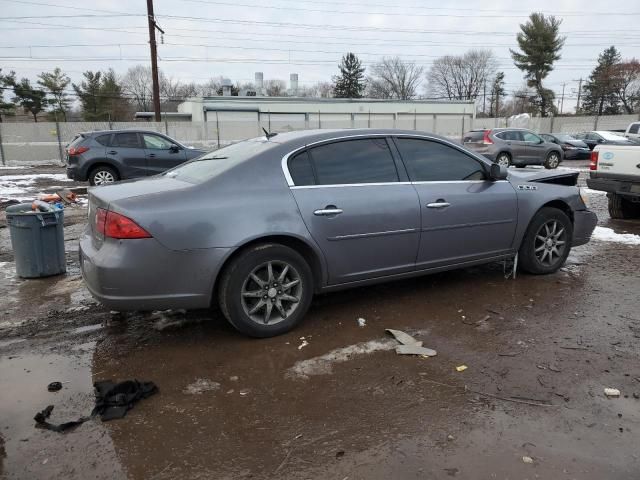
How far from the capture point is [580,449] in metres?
2.63

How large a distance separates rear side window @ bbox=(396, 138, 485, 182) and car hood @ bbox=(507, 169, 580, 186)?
0.59 m

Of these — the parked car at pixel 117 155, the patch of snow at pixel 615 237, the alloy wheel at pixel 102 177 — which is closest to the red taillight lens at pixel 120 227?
the patch of snow at pixel 615 237

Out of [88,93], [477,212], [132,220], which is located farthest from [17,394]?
[88,93]

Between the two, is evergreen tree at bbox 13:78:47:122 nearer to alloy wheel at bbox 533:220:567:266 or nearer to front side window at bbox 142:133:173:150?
front side window at bbox 142:133:173:150

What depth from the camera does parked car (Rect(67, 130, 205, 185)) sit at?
12.6 m

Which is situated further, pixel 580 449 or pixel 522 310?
pixel 522 310

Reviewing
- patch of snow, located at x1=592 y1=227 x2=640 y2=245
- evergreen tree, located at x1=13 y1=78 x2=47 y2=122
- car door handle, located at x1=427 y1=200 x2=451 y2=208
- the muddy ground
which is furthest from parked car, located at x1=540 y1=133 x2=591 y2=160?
evergreen tree, located at x1=13 y1=78 x2=47 y2=122

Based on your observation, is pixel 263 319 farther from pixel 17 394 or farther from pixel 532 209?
pixel 532 209

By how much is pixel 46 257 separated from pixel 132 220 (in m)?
2.74

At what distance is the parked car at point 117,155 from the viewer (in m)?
12.6

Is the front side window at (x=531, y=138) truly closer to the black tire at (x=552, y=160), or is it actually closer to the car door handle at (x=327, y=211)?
the black tire at (x=552, y=160)

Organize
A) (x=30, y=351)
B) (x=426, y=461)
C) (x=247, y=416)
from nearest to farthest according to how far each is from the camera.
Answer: (x=426, y=461)
(x=247, y=416)
(x=30, y=351)

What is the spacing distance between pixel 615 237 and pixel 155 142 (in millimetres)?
10670

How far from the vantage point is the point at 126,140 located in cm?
1298
